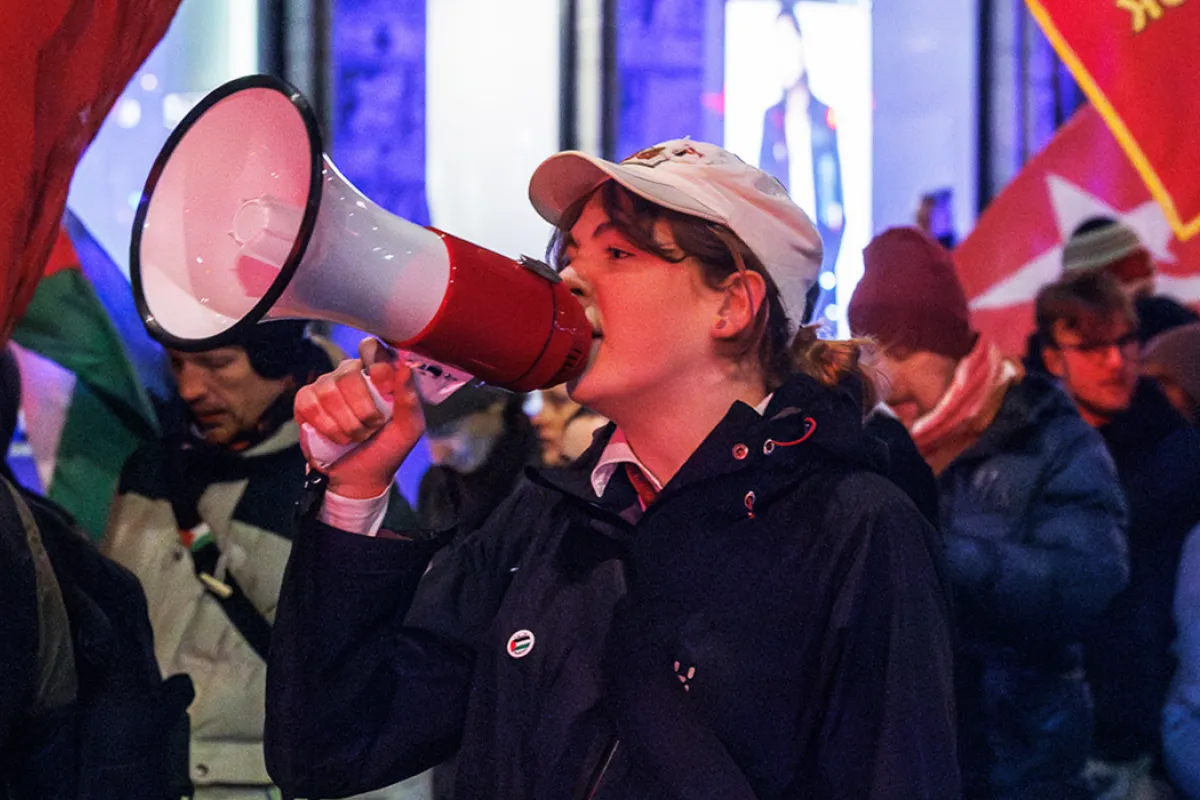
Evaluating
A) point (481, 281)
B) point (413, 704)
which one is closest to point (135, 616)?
point (413, 704)

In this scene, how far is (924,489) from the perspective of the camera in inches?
93.7

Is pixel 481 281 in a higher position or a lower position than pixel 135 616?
higher

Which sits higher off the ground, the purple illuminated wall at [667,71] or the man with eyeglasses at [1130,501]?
the purple illuminated wall at [667,71]

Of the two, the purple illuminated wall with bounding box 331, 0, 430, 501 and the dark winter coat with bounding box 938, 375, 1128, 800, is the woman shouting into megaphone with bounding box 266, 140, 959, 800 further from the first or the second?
the purple illuminated wall with bounding box 331, 0, 430, 501

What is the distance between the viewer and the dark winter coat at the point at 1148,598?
3.45 metres

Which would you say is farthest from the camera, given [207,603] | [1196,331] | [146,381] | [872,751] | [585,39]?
[585,39]

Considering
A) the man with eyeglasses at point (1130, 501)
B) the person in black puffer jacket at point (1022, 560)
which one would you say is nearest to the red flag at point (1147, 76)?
the person in black puffer jacket at point (1022, 560)

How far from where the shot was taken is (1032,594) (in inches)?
115

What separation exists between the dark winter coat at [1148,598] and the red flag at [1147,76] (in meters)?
0.95

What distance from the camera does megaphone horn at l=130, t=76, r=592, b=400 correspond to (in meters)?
1.57

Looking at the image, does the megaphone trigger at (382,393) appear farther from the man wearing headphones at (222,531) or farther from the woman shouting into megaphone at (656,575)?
the man wearing headphones at (222,531)

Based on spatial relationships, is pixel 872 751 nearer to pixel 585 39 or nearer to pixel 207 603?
pixel 207 603

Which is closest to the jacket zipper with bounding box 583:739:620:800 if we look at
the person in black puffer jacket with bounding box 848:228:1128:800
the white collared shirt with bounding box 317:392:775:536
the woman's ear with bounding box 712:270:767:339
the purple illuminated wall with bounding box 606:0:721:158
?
the white collared shirt with bounding box 317:392:775:536

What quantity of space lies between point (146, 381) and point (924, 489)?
6.60 ft
